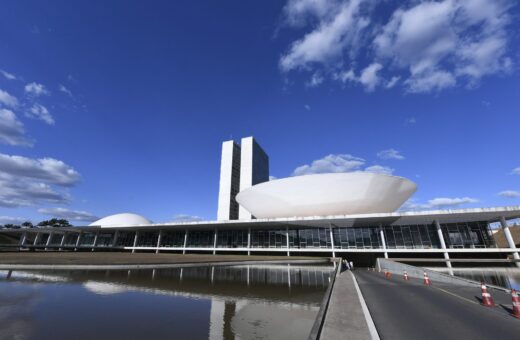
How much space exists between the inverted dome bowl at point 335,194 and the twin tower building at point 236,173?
4932 cm

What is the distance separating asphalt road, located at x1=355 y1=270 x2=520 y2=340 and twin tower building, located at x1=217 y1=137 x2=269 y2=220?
283 ft

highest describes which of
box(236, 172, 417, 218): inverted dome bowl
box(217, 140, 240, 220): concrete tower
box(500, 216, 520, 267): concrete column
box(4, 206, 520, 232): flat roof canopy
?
box(217, 140, 240, 220): concrete tower

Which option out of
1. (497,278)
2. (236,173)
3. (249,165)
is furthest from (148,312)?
(236,173)

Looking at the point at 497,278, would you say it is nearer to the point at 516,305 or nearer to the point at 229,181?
the point at 516,305

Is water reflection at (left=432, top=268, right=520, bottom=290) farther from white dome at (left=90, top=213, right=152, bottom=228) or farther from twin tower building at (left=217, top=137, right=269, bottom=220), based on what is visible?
white dome at (left=90, top=213, right=152, bottom=228)

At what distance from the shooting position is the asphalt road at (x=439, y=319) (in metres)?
5.73

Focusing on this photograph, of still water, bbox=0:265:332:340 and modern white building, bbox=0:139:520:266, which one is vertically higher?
modern white building, bbox=0:139:520:266

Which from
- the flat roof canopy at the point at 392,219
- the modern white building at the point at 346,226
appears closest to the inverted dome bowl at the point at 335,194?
the modern white building at the point at 346,226

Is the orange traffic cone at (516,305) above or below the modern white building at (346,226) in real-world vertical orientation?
below

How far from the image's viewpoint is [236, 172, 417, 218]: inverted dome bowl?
4191 centimetres

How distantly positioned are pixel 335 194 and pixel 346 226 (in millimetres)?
6157

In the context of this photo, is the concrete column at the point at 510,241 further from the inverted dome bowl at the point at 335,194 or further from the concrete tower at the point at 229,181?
the concrete tower at the point at 229,181

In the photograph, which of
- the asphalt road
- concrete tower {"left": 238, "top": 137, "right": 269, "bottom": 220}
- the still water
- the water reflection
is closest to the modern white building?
the water reflection

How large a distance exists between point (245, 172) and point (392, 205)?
64152 mm
